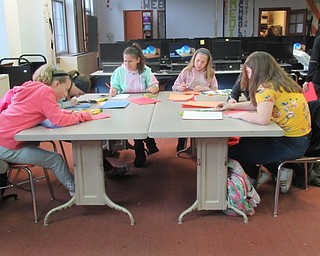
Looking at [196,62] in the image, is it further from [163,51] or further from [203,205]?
[163,51]

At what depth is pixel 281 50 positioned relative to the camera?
5.83m

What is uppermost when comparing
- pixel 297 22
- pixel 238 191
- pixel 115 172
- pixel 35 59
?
pixel 297 22

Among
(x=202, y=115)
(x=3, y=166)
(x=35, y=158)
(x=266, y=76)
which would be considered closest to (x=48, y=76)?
(x=35, y=158)

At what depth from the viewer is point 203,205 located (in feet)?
7.89

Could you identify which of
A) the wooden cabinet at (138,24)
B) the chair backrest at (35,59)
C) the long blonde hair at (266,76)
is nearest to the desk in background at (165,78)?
the chair backrest at (35,59)

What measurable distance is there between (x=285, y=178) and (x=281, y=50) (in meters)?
3.62

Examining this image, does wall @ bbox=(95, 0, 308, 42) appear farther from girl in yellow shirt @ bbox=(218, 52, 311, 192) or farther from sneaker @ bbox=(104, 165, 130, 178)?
girl in yellow shirt @ bbox=(218, 52, 311, 192)

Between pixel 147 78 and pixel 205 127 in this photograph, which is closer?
pixel 205 127

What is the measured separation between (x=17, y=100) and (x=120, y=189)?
1062 mm

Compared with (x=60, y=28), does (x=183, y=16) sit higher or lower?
higher

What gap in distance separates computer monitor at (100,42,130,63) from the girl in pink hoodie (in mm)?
Result: 2988

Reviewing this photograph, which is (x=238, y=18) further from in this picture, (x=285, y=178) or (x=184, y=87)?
(x=285, y=178)

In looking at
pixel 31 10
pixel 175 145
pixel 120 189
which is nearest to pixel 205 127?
pixel 120 189

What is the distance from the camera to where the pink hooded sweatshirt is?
2221 mm
